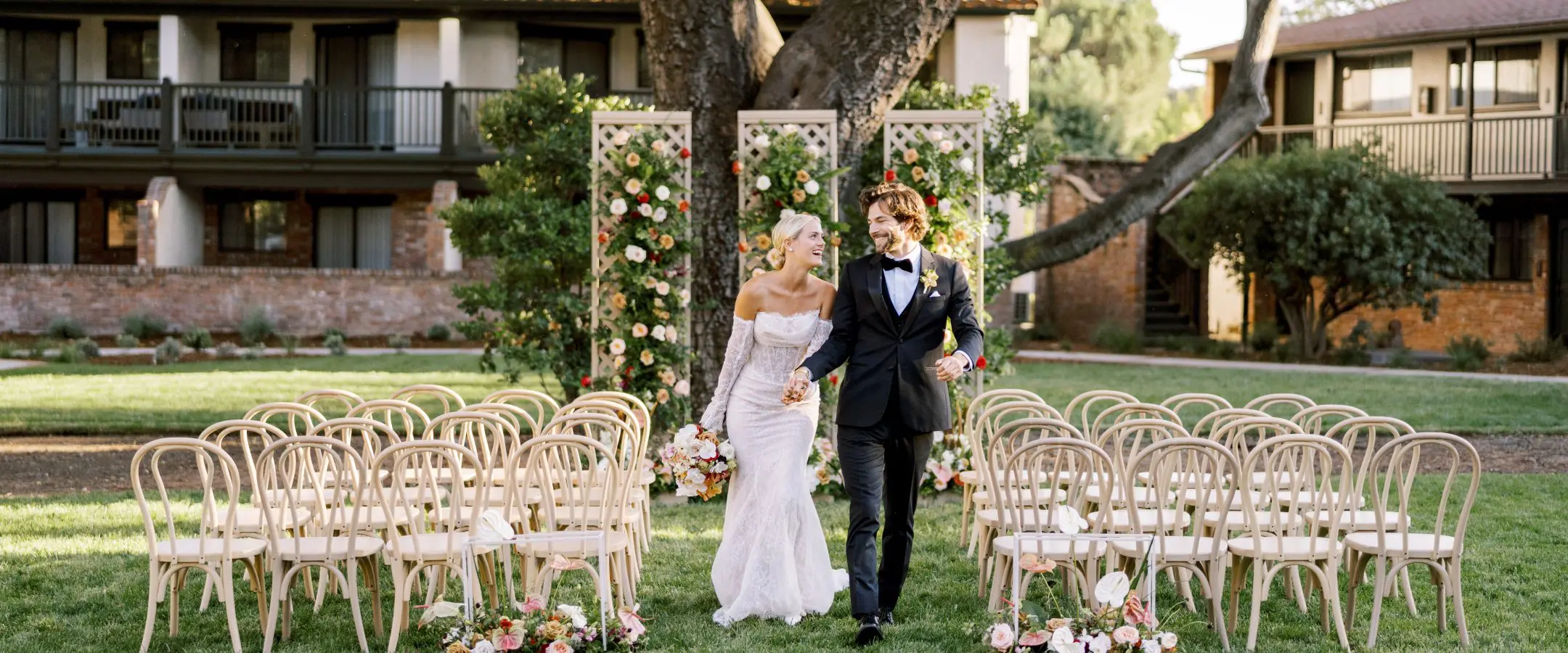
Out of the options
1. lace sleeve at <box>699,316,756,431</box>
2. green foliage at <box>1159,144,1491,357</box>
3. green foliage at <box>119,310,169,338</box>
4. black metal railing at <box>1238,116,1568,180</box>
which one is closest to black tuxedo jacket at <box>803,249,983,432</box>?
lace sleeve at <box>699,316,756,431</box>

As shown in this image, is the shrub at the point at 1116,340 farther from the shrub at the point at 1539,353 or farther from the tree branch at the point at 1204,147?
the tree branch at the point at 1204,147

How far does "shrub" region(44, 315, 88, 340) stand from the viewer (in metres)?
22.5

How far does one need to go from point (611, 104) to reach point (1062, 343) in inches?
585

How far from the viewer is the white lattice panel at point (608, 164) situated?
10039mm

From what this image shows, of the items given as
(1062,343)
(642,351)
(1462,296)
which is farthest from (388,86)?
(1462,296)

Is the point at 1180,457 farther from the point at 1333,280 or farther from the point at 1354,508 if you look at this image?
the point at 1333,280

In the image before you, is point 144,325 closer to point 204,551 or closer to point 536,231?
point 536,231

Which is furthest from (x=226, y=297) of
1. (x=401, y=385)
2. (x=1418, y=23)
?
(x=1418, y=23)

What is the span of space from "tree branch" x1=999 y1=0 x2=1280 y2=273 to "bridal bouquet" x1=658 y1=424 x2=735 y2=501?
6.60 meters

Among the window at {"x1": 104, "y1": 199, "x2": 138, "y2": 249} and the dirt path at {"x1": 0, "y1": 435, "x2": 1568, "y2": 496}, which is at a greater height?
the window at {"x1": 104, "y1": 199, "x2": 138, "y2": 249}

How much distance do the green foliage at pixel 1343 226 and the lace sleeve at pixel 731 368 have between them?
16054 mm

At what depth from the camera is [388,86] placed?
24.2 metres

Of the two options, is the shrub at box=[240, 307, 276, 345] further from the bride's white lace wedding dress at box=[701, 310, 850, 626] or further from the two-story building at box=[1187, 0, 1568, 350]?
the bride's white lace wedding dress at box=[701, 310, 850, 626]

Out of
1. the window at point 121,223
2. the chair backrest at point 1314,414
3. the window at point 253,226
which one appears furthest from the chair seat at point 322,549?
the window at point 121,223
